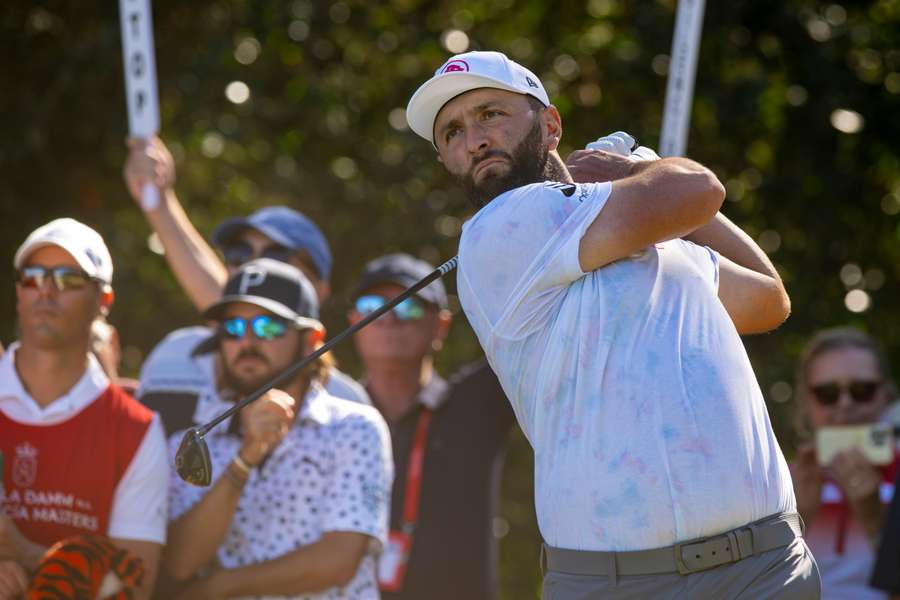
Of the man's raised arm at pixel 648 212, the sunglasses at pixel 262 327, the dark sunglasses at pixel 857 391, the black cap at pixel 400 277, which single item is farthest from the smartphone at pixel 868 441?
the man's raised arm at pixel 648 212

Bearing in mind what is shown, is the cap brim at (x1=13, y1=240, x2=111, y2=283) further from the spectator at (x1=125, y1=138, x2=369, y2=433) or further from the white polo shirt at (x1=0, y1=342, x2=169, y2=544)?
the spectator at (x1=125, y1=138, x2=369, y2=433)

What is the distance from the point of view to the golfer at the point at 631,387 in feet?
10.8

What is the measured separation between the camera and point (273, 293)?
17.5ft

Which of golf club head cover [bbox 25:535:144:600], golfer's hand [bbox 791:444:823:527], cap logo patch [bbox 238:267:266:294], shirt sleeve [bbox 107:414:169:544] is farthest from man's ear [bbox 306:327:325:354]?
golfer's hand [bbox 791:444:823:527]

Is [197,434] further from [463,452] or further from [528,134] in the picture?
[463,452]

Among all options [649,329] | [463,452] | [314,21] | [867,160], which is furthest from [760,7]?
[649,329]

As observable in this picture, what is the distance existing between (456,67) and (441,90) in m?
0.07

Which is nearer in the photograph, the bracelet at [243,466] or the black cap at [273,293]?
the bracelet at [243,466]

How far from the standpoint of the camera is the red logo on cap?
3.71m

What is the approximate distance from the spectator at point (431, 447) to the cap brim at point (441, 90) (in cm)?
235

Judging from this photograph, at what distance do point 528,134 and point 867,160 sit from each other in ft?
19.8

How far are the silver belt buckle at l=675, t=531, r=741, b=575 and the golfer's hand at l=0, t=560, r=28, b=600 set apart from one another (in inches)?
82.3

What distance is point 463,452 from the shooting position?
19.6ft

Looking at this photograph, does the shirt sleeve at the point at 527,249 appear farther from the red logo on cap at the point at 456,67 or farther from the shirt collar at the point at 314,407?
the shirt collar at the point at 314,407
